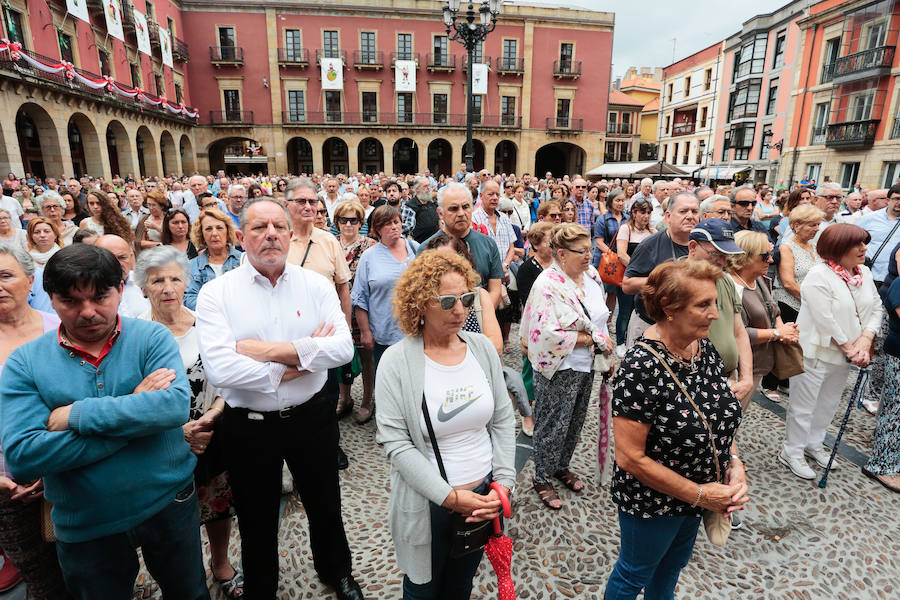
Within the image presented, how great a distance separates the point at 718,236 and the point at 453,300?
6.86 ft

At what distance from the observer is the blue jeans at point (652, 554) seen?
75.4 inches

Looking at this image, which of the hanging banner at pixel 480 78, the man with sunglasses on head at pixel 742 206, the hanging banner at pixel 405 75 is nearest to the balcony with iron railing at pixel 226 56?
the hanging banner at pixel 405 75

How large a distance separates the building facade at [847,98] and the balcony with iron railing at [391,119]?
1615 centimetres

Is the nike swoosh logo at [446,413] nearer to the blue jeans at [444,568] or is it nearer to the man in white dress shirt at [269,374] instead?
the blue jeans at [444,568]

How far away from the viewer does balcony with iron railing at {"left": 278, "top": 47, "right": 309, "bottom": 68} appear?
2923cm

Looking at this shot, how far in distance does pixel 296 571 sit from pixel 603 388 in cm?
224

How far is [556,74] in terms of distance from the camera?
1248 inches

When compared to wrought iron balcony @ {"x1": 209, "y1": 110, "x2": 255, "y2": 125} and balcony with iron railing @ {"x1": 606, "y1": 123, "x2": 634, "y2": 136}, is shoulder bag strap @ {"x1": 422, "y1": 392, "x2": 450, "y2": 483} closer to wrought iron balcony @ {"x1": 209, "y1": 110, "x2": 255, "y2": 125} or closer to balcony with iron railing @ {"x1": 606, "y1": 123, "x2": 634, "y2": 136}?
wrought iron balcony @ {"x1": 209, "y1": 110, "x2": 255, "y2": 125}

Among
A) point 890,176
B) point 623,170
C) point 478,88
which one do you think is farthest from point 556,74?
point 890,176

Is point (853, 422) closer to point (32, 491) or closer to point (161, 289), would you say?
point (161, 289)

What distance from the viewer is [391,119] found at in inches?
1223

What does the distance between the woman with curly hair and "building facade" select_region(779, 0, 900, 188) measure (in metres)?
26.8

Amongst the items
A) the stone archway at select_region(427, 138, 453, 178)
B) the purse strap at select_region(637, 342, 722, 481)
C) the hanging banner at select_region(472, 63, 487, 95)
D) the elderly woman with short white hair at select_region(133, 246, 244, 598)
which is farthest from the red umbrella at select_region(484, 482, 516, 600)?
the stone archway at select_region(427, 138, 453, 178)

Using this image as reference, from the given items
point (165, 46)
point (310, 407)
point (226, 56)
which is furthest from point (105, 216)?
point (226, 56)
